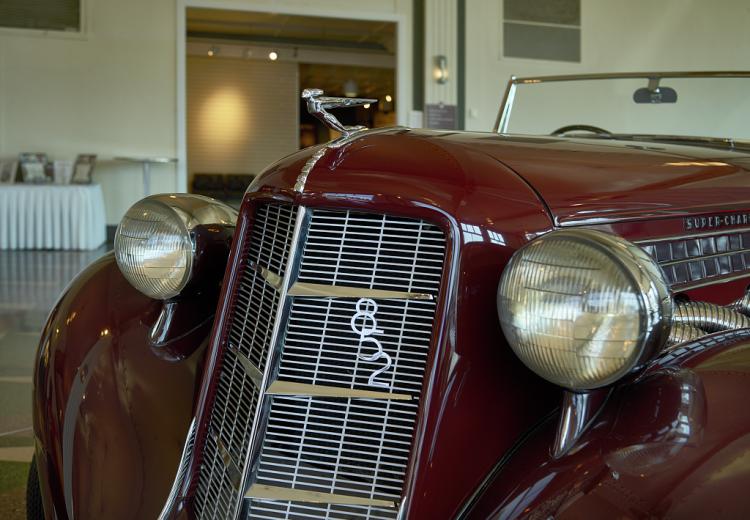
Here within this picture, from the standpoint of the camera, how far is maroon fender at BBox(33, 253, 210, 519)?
1.55 metres

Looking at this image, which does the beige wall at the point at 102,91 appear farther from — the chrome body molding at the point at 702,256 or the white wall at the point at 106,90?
the chrome body molding at the point at 702,256

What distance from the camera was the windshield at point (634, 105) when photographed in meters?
2.66

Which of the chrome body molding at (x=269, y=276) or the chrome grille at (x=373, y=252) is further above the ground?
the chrome grille at (x=373, y=252)

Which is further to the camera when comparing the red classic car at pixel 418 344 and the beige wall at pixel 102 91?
the beige wall at pixel 102 91

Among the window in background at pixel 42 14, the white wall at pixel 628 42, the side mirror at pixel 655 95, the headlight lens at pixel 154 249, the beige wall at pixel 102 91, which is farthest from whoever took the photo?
the white wall at pixel 628 42

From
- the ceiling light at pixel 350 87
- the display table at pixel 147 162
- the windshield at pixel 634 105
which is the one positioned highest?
the ceiling light at pixel 350 87

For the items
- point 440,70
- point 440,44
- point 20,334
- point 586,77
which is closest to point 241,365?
point 586,77

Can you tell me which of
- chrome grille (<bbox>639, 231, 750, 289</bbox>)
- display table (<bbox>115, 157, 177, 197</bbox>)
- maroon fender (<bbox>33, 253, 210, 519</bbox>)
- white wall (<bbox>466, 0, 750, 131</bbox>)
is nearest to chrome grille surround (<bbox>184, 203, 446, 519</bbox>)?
maroon fender (<bbox>33, 253, 210, 519</bbox>)

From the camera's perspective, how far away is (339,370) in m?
1.29

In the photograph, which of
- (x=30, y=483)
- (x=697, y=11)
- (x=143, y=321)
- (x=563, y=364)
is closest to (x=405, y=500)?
(x=563, y=364)

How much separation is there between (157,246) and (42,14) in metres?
10.5

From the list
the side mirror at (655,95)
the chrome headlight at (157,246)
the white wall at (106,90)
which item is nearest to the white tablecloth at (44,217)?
the white wall at (106,90)

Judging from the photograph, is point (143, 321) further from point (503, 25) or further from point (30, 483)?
point (503, 25)

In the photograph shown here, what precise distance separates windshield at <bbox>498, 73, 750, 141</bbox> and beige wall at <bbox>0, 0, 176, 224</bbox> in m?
9.00
